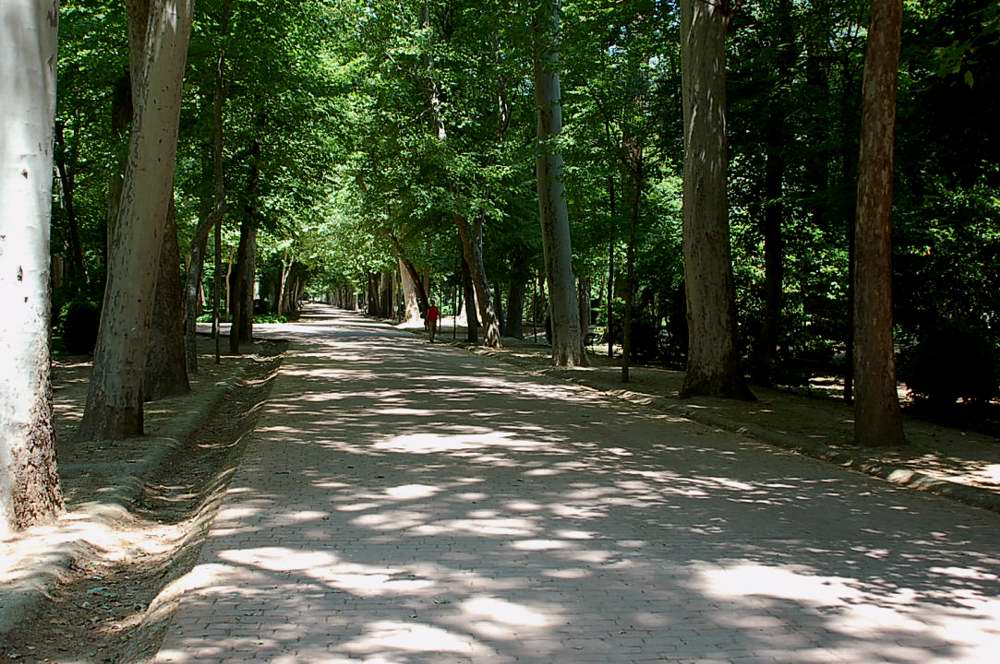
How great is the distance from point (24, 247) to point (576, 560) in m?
4.41

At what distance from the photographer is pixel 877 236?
11195 mm

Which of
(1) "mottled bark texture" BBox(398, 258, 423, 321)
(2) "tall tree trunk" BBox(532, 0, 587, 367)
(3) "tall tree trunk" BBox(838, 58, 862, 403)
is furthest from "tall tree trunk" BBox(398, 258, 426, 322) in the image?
(3) "tall tree trunk" BBox(838, 58, 862, 403)

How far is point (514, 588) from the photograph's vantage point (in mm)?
5668

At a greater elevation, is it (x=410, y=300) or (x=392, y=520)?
(x=410, y=300)

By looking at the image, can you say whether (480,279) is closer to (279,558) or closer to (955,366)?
(955,366)

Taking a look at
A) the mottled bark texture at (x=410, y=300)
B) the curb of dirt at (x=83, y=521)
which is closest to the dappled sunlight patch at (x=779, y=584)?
the curb of dirt at (x=83, y=521)

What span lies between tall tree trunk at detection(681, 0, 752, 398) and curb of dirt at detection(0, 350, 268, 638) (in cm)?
848

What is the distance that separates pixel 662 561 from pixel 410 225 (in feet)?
111

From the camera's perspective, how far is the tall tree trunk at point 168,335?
16266mm

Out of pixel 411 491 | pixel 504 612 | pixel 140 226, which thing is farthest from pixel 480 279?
pixel 504 612

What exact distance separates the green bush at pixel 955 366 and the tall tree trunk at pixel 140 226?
11.5m

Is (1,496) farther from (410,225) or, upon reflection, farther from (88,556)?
(410,225)

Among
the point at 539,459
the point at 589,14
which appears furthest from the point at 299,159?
the point at 539,459

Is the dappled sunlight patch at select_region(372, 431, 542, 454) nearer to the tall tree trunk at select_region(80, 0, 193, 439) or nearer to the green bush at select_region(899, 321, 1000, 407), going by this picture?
the tall tree trunk at select_region(80, 0, 193, 439)
